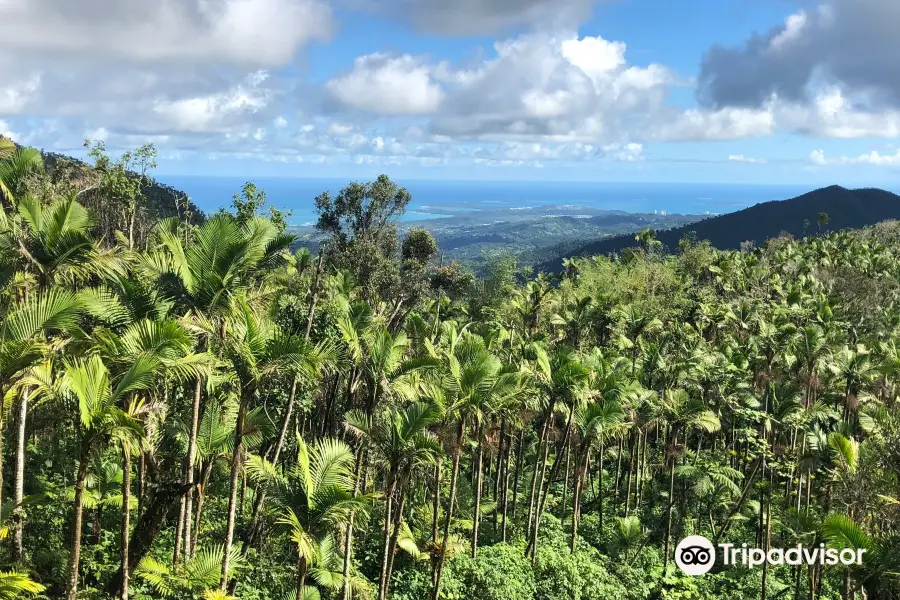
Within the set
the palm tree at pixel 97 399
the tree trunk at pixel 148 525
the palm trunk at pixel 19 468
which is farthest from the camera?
the tree trunk at pixel 148 525

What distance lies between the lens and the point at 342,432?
21609mm

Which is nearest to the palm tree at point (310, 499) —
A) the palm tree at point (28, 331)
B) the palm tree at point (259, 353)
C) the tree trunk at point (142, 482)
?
the palm tree at point (259, 353)

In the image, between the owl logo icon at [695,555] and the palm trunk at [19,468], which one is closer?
the palm trunk at [19,468]

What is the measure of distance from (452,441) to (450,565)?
448 centimetres

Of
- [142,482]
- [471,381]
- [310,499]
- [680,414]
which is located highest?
[471,381]

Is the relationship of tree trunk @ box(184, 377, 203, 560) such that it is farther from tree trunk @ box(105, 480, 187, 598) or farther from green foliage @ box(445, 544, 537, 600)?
green foliage @ box(445, 544, 537, 600)

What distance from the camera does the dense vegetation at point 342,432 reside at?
11555 millimetres

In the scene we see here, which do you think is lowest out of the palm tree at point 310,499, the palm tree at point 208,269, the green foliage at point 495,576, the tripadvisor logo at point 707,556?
the tripadvisor logo at point 707,556

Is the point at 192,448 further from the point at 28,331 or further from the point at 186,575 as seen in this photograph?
the point at 28,331

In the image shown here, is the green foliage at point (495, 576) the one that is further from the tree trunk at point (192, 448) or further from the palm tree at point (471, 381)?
the tree trunk at point (192, 448)

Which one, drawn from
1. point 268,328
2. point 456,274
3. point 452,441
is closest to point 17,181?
point 268,328

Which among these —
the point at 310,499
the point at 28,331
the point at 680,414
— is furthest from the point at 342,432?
the point at 680,414

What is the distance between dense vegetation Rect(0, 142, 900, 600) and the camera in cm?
1155

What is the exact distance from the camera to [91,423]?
9.21 m
